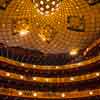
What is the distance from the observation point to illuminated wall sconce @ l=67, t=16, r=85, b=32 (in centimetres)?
3518

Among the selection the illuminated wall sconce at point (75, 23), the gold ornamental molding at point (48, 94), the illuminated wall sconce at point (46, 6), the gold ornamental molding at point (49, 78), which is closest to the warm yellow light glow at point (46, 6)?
the illuminated wall sconce at point (46, 6)

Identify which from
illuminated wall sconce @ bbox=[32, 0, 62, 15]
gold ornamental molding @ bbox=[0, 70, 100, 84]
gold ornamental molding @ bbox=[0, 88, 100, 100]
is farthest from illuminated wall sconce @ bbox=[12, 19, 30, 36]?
gold ornamental molding @ bbox=[0, 88, 100, 100]

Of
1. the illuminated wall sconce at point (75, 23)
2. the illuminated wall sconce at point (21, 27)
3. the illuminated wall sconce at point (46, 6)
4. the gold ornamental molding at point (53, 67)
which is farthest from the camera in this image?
the illuminated wall sconce at point (21, 27)

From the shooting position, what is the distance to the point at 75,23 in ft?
117

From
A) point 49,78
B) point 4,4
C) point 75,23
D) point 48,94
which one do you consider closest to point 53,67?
point 49,78

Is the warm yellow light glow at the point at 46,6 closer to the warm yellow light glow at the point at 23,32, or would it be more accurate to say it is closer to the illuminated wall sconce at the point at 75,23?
the illuminated wall sconce at the point at 75,23

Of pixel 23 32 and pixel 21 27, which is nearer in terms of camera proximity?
pixel 21 27

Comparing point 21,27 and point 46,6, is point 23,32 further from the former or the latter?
point 46,6

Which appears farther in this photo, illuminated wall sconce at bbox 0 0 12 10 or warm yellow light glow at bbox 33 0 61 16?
warm yellow light glow at bbox 33 0 61 16

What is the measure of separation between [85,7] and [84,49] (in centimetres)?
600

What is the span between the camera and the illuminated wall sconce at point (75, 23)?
35184mm

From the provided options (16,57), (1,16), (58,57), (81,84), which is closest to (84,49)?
(58,57)

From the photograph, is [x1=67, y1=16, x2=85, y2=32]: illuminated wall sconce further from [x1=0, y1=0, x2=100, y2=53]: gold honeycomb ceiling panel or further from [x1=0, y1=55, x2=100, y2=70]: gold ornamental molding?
[x1=0, y1=55, x2=100, y2=70]: gold ornamental molding

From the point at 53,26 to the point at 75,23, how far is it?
2.97 metres
